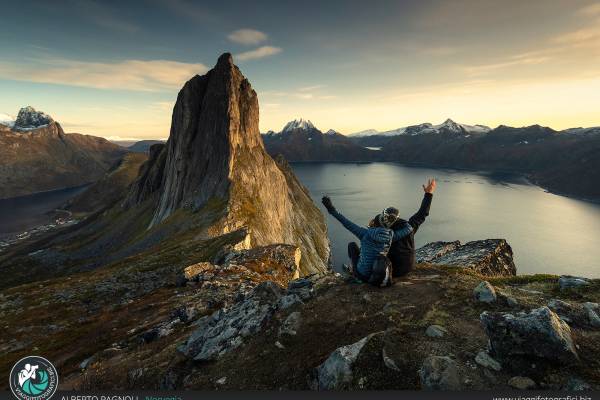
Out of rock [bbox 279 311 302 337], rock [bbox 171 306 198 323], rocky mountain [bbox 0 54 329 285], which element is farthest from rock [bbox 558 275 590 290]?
rocky mountain [bbox 0 54 329 285]

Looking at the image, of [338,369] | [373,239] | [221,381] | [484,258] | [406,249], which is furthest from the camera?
[484,258]

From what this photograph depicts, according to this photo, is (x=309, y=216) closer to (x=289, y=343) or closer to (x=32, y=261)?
(x=32, y=261)

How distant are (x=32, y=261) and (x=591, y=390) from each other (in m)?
138

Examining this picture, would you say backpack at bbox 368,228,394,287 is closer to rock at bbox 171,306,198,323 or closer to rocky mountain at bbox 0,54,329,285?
rock at bbox 171,306,198,323

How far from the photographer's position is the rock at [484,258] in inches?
921

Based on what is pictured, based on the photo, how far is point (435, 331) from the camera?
10.5 m

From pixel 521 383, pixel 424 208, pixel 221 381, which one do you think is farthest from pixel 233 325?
pixel 521 383

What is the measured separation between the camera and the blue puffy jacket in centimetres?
1398

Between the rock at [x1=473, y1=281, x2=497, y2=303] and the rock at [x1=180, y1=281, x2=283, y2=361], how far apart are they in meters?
8.29

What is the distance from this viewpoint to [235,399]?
927 centimetres

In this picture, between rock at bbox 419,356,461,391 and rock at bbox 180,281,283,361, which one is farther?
rock at bbox 180,281,283,361

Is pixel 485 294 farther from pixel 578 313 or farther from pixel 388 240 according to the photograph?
pixel 388 240

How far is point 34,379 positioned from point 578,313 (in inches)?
666

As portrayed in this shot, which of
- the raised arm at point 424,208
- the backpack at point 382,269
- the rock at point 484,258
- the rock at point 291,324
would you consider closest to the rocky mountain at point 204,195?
the rock at point 484,258
